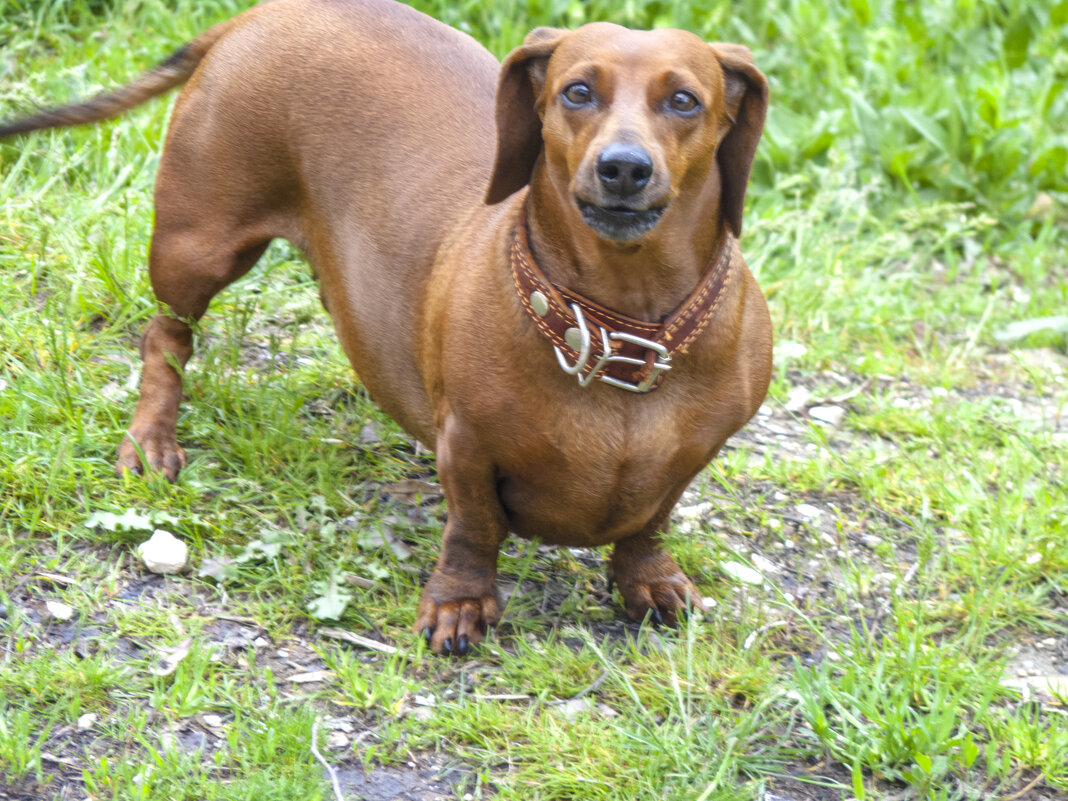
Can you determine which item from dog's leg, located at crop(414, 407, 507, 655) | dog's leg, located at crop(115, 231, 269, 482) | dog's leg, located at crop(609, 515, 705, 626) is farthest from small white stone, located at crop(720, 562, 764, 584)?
dog's leg, located at crop(115, 231, 269, 482)

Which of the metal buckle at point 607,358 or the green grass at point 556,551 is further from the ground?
the metal buckle at point 607,358

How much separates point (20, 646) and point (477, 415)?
1.03 meters

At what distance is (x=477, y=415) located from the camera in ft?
8.20

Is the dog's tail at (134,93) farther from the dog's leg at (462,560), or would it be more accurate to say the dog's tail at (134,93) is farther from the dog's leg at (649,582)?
the dog's leg at (649,582)

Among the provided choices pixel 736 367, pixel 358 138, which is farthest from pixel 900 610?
pixel 358 138

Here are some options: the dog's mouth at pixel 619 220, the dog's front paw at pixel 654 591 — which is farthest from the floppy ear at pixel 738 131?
the dog's front paw at pixel 654 591

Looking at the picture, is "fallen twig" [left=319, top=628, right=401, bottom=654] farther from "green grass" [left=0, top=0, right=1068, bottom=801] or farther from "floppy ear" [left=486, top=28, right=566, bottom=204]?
"floppy ear" [left=486, top=28, right=566, bottom=204]

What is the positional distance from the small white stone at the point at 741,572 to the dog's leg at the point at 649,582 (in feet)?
0.57

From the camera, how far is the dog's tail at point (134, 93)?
3.26 metres

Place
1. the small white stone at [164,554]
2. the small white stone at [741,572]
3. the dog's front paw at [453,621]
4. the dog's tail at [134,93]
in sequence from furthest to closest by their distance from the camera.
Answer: the dog's tail at [134,93]
the small white stone at [741,572]
the small white stone at [164,554]
the dog's front paw at [453,621]

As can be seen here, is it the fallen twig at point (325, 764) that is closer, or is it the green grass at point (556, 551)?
the fallen twig at point (325, 764)

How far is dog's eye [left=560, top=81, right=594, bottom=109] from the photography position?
2.29 metres

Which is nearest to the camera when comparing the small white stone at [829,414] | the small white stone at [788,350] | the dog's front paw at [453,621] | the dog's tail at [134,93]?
the dog's front paw at [453,621]

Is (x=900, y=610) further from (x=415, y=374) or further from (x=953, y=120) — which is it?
(x=953, y=120)
